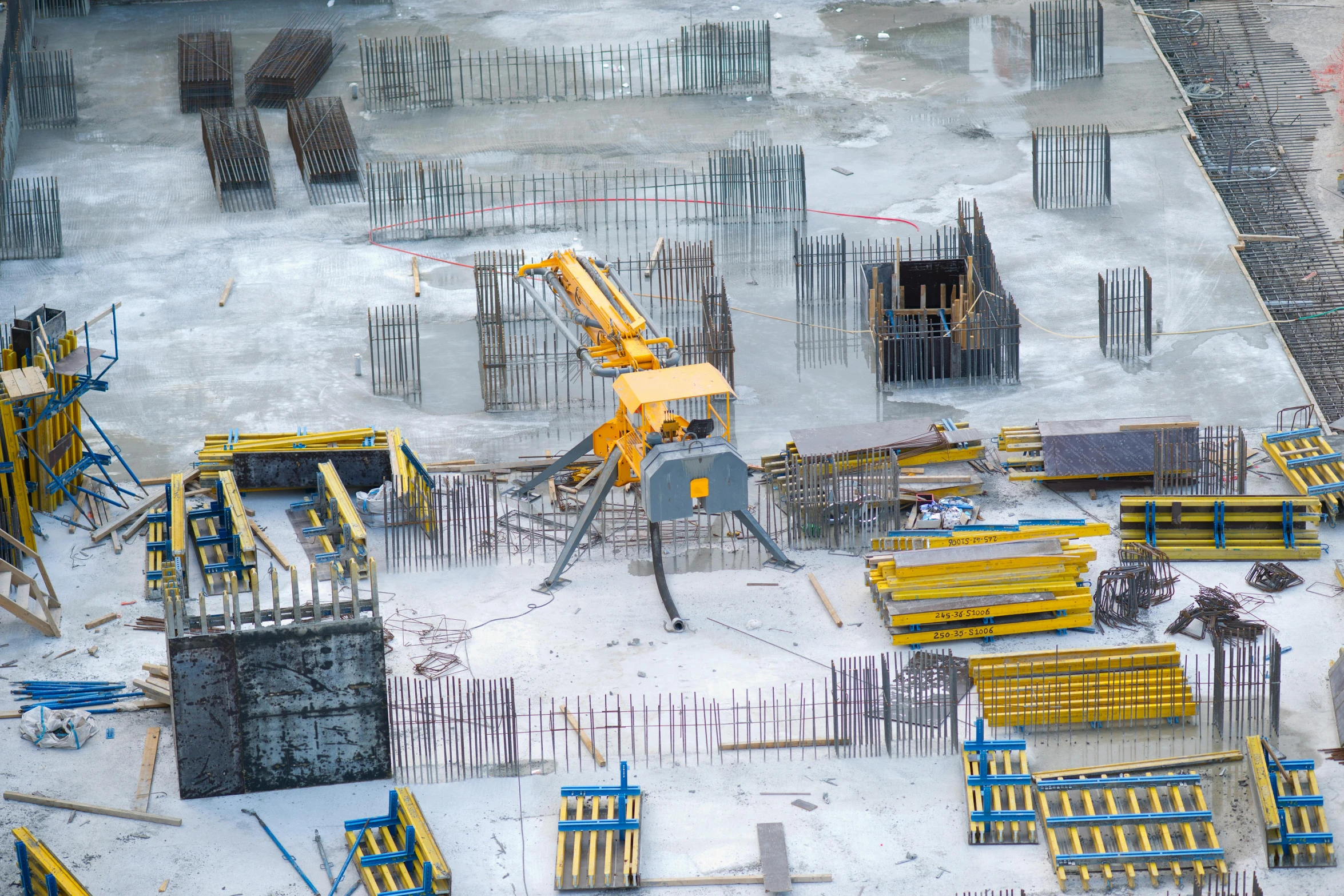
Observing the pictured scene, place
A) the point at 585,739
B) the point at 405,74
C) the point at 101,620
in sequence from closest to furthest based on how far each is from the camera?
the point at 585,739, the point at 101,620, the point at 405,74

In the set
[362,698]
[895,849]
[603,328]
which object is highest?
[603,328]

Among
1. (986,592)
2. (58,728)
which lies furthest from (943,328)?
(58,728)

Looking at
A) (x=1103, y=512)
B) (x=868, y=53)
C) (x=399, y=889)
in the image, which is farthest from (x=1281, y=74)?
(x=399, y=889)

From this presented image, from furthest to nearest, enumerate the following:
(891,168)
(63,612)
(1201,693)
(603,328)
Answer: (891,168) → (603,328) → (63,612) → (1201,693)

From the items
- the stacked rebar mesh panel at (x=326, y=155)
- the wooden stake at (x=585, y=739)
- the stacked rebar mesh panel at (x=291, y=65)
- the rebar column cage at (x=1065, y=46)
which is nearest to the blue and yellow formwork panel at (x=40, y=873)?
the wooden stake at (x=585, y=739)

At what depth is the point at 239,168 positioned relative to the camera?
45156 millimetres

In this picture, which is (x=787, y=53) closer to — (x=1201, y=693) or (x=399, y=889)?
(x=1201, y=693)

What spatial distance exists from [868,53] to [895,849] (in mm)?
32286

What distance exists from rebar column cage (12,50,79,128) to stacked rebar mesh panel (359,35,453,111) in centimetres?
731

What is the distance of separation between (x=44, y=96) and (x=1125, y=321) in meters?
27.8

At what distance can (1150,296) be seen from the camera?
3719 cm

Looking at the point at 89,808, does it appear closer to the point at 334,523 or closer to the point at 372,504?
the point at 334,523

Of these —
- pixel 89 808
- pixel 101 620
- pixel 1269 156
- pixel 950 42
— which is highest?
pixel 950 42

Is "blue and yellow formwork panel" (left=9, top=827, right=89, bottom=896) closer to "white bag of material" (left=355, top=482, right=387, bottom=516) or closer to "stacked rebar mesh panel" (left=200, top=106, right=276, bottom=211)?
"white bag of material" (left=355, top=482, right=387, bottom=516)
